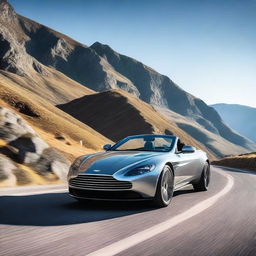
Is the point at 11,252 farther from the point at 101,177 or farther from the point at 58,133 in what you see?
the point at 58,133

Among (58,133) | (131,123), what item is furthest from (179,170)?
(131,123)

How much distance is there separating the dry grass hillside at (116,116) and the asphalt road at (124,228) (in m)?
95.8

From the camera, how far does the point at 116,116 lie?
115 m

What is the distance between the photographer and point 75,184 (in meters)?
6.79

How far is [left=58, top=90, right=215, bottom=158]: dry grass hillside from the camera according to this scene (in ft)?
351

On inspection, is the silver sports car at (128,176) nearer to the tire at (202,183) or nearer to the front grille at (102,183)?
the front grille at (102,183)

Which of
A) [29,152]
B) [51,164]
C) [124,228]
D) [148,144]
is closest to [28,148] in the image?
[29,152]

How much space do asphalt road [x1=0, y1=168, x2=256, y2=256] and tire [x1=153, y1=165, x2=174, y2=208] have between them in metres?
0.16

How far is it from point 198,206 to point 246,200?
1619mm

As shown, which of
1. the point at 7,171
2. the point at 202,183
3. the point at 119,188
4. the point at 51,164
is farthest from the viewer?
the point at 51,164

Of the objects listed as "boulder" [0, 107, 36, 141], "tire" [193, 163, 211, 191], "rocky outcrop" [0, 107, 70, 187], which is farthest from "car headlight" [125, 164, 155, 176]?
"boulder" [0, 107, 36, 141]

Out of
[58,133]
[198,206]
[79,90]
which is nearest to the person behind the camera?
[198,206]

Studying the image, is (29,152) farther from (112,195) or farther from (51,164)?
(112,195)

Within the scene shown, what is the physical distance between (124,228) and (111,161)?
6.31ft
